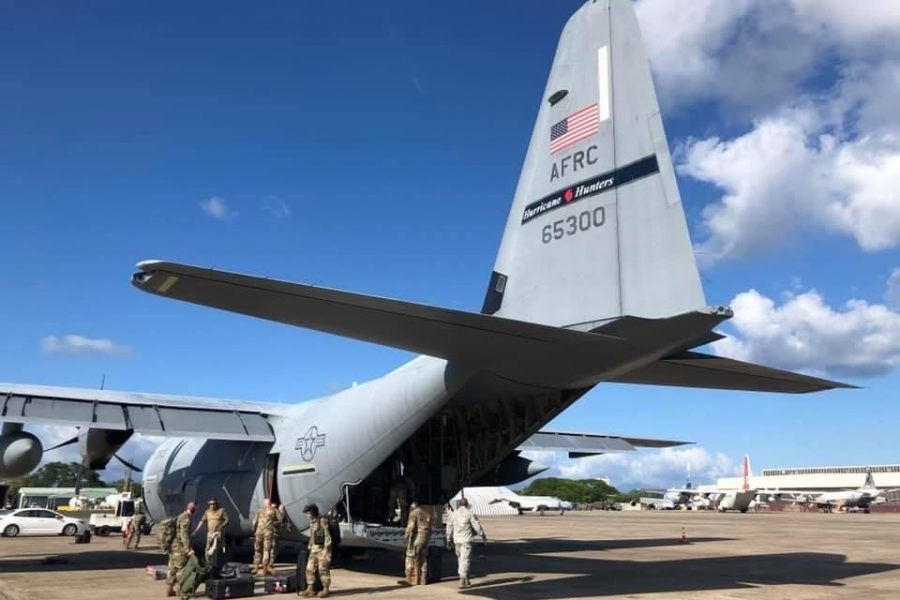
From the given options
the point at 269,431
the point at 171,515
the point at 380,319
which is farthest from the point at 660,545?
the point at 380,319

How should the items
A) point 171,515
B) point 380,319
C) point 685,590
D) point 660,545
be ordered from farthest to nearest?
point 660,545 → point 171,515 → point 685,590 → point 380,319

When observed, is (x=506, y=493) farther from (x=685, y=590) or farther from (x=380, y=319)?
(x=380, y=319)

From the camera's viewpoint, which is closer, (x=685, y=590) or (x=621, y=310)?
(x=621, y=310)

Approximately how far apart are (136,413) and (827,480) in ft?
362

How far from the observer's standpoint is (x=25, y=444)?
14.0 meters

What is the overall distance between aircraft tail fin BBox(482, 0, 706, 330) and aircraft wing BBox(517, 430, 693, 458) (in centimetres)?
1099

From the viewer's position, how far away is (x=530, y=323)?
855 cm

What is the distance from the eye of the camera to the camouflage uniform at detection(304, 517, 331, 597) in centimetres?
1077

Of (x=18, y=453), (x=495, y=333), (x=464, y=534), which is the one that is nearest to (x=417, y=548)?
(x=464, y=534)

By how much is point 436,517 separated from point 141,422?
21.2 feet

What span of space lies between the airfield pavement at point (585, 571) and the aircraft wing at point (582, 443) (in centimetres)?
265

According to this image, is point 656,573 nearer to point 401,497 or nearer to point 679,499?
point 401,497

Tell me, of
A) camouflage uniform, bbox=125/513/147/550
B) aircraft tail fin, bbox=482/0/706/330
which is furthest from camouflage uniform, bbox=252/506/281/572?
camouflage uniform, bbox=125/513/147/550

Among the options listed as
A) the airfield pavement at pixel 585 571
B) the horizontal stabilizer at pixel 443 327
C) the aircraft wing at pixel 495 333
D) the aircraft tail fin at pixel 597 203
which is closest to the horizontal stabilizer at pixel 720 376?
the aircraft wing at pixel 495 333
